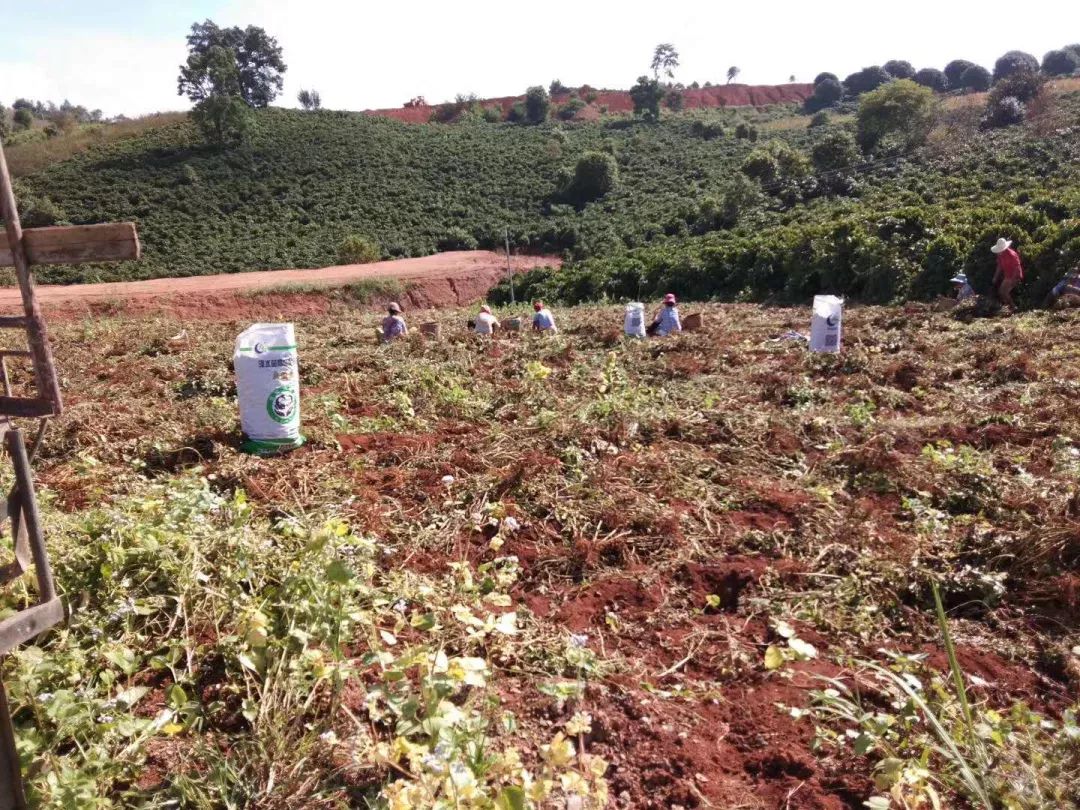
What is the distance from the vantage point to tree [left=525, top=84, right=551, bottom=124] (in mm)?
60188

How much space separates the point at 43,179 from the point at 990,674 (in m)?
43.5

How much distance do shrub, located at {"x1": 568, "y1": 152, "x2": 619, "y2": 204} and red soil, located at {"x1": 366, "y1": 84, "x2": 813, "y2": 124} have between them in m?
25.1

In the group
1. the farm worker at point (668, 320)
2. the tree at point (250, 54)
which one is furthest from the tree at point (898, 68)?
the farm worker at point (668, 320)

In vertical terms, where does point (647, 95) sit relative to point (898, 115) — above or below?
above

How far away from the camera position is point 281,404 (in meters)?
5.00

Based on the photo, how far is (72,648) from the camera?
8.29 ft

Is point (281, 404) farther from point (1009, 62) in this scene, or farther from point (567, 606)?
point (1009, 62)

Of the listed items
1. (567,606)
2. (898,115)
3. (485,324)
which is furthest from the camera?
(898,115)

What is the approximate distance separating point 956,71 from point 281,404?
82.0 metres

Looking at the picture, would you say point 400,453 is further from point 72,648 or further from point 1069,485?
point 1069,485

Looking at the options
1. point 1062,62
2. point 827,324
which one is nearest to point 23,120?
point 827,324

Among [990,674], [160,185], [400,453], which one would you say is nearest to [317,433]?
[400,453]

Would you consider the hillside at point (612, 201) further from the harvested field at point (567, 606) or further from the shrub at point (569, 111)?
the harvested field at point (567, 606)

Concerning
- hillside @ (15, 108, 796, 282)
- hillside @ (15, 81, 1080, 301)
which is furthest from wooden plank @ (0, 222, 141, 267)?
hillside @ (15, 108, 796, 282)
